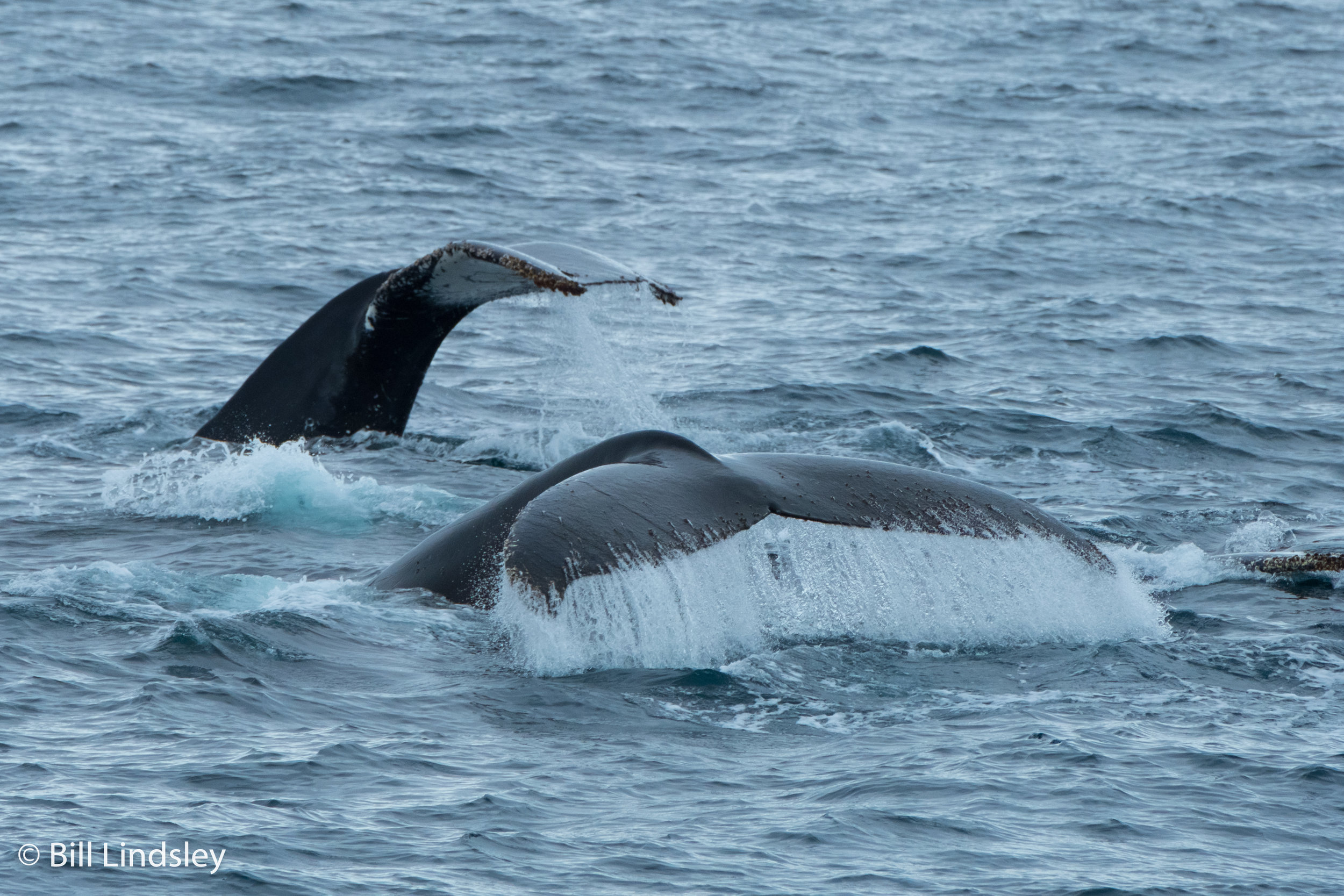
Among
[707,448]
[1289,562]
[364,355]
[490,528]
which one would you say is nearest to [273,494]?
[364,355]

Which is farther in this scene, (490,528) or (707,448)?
(707,448)

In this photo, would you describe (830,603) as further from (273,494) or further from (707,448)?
(707,448)

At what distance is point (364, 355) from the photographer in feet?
35.4

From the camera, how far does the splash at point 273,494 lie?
1062 centimetres

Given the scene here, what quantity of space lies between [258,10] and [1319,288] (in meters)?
22.6

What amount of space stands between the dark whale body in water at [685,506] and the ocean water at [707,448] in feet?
0.52

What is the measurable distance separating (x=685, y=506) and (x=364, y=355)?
4.47 meters

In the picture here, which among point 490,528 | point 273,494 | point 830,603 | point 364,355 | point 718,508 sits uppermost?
point 718,508

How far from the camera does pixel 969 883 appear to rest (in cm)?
605

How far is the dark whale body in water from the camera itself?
6.30 meters
